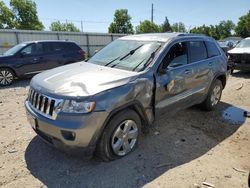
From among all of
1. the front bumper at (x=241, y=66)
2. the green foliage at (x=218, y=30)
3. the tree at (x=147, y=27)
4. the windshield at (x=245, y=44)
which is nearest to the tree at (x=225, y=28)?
the green foliage at (x=218, y=30)

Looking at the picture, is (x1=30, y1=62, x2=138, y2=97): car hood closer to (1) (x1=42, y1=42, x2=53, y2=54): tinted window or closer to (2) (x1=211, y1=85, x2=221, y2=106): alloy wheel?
(2) (x1=211, y1=85, x2=221, y2=106): alloy wheel

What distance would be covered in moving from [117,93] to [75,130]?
28.9 inches

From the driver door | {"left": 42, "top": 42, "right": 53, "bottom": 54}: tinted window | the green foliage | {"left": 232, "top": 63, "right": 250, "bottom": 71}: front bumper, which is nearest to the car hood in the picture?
the driver door

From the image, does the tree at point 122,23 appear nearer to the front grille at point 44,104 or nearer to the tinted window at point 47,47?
the tinted window at point 47,47

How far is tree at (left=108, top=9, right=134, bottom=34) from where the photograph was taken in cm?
4375

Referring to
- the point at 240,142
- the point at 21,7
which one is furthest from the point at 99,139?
the point at 21,7

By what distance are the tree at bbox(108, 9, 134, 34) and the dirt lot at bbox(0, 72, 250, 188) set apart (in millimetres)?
40659

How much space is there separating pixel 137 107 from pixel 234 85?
21.1 feet

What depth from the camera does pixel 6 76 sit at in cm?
918

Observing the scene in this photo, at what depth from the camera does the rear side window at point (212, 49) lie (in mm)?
5474

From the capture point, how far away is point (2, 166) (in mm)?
3502

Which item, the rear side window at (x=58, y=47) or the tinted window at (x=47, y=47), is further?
the rear side window at (x=58, y=47)

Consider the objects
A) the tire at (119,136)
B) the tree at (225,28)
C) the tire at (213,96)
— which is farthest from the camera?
the tree at (225,28)

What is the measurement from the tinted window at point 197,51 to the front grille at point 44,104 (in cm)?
285
